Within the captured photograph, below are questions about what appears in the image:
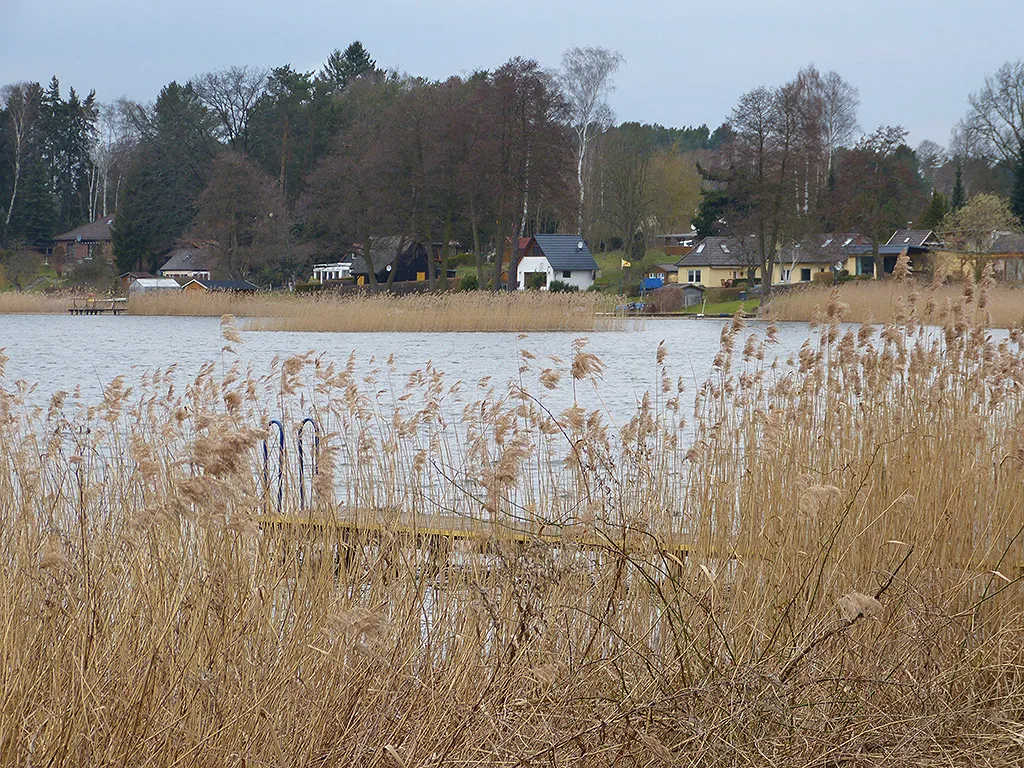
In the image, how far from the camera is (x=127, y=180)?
65375mm

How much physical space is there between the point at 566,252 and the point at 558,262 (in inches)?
42.9

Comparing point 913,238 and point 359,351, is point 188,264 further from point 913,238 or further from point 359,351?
point 359,351

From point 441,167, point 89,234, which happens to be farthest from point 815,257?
point 89,234

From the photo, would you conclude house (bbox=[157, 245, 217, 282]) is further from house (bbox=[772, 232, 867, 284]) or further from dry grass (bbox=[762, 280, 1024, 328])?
dry grass (bbox=[762, 280, 1024, 328])

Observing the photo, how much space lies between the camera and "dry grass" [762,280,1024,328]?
6809 mm

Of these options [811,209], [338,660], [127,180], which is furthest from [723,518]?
[127,180]

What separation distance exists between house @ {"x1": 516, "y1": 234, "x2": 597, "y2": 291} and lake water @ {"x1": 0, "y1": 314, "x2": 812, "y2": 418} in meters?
28.1

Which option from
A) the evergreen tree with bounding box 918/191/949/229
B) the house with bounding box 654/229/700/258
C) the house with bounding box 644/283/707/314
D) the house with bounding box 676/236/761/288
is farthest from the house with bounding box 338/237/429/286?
the evergreen tree with bounding box 918/191/949/229

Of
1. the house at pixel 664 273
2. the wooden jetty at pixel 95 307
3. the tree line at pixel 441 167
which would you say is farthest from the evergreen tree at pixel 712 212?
the wooden jetty at pixel 95 307

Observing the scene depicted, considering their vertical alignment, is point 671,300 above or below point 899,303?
below

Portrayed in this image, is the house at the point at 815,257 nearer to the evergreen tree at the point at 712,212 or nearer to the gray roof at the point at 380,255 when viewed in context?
the evergreen tree at the point at 712,212

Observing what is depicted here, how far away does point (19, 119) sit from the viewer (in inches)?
2734

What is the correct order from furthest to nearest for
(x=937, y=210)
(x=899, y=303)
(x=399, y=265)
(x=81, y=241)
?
(x=81, y=241), (x=399, y=265), (x=937, y=210), (x=899, y=303)

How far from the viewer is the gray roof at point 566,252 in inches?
2554
